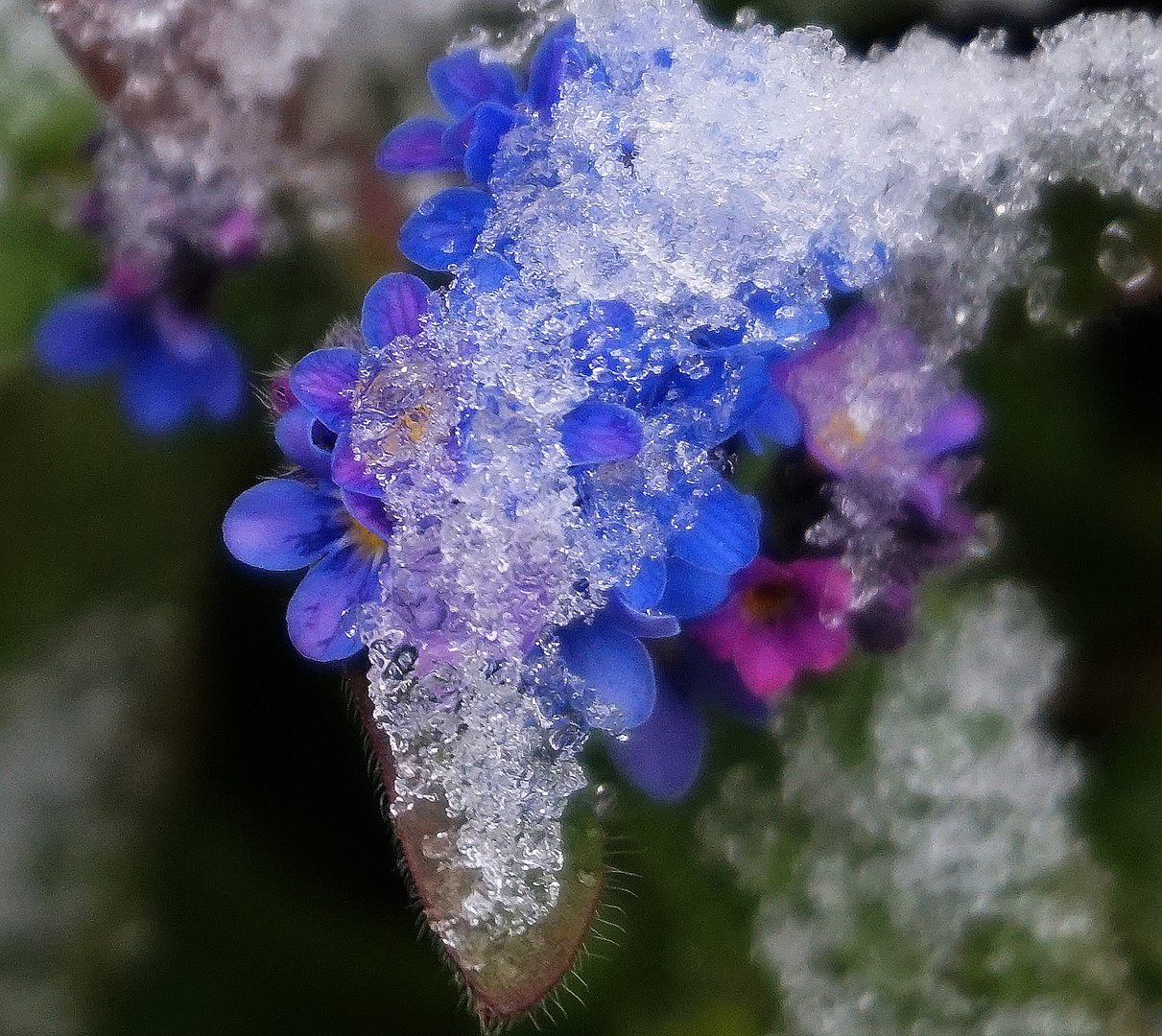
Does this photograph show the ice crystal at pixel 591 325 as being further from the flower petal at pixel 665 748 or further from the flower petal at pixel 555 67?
the flower petal at pixel 665 748

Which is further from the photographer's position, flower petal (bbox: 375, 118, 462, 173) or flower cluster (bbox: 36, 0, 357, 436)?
flower cluster (bbox: 36, 0, 357, 436)

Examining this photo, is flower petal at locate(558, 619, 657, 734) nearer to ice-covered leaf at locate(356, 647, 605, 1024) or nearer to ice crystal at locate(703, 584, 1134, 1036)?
ice-covered leaf at locate(356, 647, 605, 1024)

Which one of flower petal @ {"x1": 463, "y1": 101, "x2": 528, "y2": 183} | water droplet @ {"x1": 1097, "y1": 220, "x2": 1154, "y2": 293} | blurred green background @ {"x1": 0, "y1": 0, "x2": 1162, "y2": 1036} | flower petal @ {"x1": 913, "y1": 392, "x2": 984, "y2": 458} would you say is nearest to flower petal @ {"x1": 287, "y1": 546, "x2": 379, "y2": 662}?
flower petal @ {"x1": 463, "y1": 101, "x2": 528, "y2": 183}

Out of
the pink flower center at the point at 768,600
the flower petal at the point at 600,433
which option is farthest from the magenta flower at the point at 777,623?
the flower petal at the point at 600,433

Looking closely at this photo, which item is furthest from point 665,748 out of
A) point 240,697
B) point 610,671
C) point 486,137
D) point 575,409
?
point 240,697

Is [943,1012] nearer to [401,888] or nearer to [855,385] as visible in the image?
[401,888]
